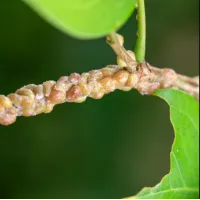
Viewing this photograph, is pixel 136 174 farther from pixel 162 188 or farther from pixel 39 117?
pixel 162 188

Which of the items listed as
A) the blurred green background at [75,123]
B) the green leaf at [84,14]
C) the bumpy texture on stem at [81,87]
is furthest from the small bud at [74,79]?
Result: the blurred green background at [75,123]

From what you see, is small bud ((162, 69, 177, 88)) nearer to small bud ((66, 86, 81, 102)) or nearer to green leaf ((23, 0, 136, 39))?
small bud ((66, 86, 81, 102))

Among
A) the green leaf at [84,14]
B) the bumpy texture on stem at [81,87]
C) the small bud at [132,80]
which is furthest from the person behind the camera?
the small bud at [132,80]

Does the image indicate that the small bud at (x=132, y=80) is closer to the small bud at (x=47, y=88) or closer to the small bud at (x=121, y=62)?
the small bud at (x=121, y=62)

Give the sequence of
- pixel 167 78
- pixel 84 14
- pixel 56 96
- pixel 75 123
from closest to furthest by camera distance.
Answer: pixel 84 14
pixel 56 96
pixel 167 78
pixel 75 123

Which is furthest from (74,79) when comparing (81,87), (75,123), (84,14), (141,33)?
(75,123)

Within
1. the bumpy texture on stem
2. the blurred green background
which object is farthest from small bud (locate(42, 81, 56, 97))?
the blurred green background

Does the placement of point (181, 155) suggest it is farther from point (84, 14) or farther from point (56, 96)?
point (84, 14)
